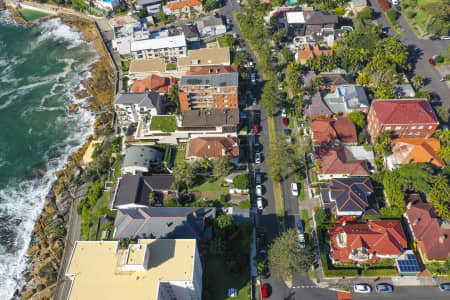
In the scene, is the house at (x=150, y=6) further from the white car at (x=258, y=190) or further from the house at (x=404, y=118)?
the house at (x=404, y=118)

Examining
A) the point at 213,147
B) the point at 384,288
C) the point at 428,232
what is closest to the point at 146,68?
A: the point at 213,147

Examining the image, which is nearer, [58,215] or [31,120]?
[58,215]

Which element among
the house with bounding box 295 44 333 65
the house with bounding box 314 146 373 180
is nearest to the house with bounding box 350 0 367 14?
the house with bounding box 295 44 333 65

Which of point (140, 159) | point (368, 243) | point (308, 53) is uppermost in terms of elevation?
point (308, 53)

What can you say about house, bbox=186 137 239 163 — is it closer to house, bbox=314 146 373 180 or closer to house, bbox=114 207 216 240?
house, bbox=114 207 216 240

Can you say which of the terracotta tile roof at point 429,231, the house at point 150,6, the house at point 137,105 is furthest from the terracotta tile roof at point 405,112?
the house at point 150,6

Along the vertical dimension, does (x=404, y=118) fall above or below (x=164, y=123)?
below

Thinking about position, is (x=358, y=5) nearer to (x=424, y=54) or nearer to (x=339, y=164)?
(x=424, y=54)
